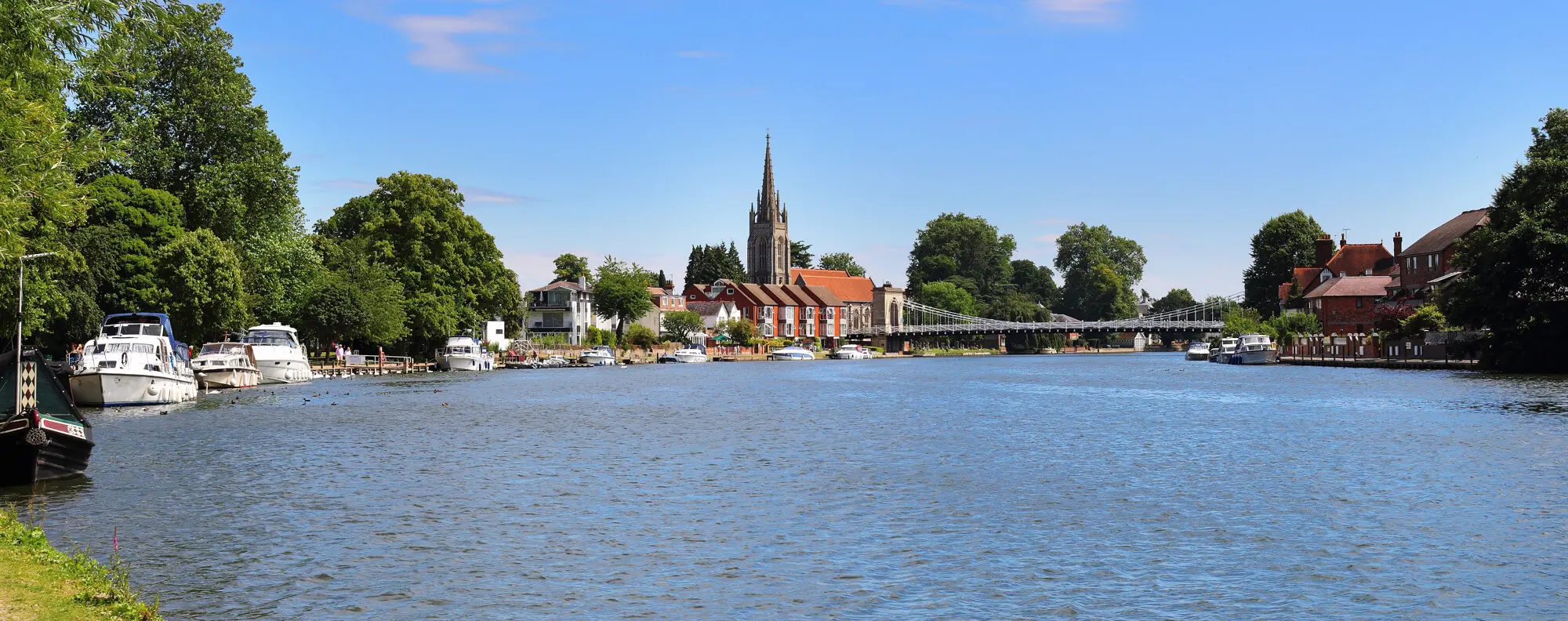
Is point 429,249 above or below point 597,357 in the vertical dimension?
above

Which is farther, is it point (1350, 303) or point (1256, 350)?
point (1350, 303)

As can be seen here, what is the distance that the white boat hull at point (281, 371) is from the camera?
237 ft

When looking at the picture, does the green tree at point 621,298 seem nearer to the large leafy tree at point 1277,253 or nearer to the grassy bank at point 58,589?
the large leafy tree at point 1277,253

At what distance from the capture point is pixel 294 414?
49125 mm

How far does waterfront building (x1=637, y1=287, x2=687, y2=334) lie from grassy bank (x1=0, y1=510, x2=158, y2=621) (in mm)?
144789

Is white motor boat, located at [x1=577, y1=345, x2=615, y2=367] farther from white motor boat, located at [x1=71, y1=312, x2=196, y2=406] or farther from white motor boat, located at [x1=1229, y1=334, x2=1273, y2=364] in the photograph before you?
white motor boat, located at [x1=71, y1=312, x2=196, y2=406]

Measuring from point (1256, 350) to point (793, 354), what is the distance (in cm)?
6343

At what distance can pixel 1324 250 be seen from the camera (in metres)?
141

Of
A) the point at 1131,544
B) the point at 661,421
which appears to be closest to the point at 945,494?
the point at 1131,544

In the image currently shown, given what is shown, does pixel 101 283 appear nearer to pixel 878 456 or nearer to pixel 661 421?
pixel 661 421

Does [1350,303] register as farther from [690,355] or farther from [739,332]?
[739,332]

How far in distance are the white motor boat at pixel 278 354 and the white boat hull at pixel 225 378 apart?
4737mm

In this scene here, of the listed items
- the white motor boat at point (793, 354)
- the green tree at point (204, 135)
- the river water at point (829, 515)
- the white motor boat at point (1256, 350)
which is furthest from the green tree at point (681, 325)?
the river water at point (829, 515)

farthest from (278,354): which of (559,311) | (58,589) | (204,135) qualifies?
(559,311)
